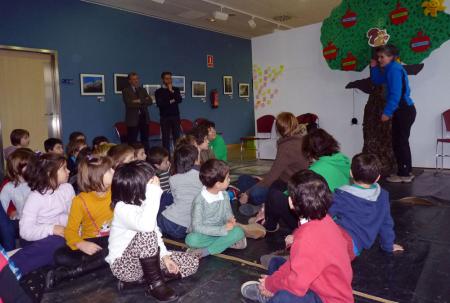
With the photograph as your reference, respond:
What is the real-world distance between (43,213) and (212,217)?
108 cm

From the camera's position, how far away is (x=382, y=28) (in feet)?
18.1

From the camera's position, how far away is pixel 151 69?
26.6 ft

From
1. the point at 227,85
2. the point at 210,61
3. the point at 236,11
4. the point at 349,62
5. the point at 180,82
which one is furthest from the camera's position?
the point at 227,85

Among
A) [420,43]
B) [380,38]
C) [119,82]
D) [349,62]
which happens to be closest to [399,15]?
[380,38]

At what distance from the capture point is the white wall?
5.42 meters

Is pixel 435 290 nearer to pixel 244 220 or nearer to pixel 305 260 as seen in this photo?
pixel 305 260

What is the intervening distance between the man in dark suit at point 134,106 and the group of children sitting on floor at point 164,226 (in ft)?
12.8

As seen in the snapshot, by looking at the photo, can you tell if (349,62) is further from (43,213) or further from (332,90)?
(43,213)

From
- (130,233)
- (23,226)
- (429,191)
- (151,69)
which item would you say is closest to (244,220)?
(130,233)

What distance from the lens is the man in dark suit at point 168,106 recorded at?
6699 mm

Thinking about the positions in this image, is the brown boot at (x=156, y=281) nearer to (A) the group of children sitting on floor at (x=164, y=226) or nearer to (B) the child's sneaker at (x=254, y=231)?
(A) the group of children sitting on floor at (x=164, y=226)

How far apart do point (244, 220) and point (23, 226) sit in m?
1.82

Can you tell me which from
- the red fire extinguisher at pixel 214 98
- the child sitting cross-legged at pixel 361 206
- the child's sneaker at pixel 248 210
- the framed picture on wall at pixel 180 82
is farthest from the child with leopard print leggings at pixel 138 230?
the red fire extinguisher at pixel 214 98

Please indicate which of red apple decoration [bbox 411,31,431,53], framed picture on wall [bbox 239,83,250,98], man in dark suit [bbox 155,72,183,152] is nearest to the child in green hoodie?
red apple decoration [bbox 411,31,431,53]
